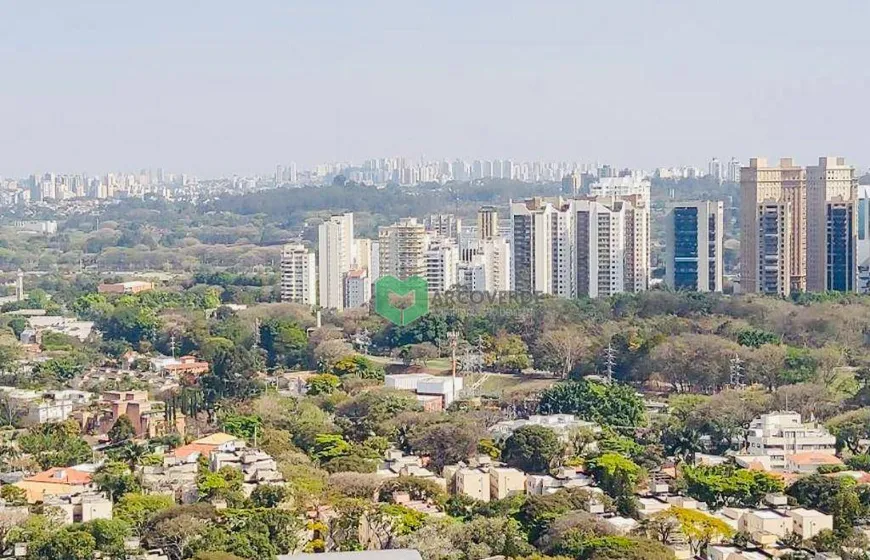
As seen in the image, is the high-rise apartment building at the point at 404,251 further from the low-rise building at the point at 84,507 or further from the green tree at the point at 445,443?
the low-rise building at the point at 84,507

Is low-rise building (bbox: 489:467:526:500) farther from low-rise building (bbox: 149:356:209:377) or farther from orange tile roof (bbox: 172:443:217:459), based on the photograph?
low-rise building (bbox: 149:356:209:377)

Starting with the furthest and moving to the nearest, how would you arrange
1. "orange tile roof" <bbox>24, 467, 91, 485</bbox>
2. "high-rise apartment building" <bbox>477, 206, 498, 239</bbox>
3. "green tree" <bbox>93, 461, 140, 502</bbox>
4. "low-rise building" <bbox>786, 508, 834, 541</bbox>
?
1. "high-rise apartment building" <bbox>477, 206, 498, 239</bbox>
2. "orange tile roof" <bbox>24, 467, 91, 485</bbox>
3. "green tree" <bbox>93, 461, 140, 502</bbox>
4. "low-rise building" <bbox>786, 508, 834, 541</bbox>

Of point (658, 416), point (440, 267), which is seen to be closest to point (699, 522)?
point (658, 416)

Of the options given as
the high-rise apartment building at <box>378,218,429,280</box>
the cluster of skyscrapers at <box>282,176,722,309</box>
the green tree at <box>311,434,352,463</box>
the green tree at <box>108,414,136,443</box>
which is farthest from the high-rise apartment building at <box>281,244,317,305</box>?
the green tree at <box>311,434,352,463</box>

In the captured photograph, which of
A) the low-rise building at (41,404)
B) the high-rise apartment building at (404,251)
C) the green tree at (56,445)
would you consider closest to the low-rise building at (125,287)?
the high-rise apartment building at (404,251)

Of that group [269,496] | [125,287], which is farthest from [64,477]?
[125,287]

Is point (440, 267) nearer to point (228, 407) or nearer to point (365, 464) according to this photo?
point (228, 407)

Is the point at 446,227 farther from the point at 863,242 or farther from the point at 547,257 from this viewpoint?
the point at 863,242
